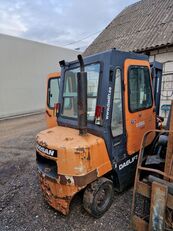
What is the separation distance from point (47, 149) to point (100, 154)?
0.71m

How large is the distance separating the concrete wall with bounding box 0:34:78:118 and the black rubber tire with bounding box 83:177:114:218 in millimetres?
10391

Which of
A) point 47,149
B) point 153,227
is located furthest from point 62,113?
point 153,227

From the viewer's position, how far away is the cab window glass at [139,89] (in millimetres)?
2904

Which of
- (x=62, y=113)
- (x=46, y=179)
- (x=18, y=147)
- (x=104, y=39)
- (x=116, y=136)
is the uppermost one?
(x=104, y=39)

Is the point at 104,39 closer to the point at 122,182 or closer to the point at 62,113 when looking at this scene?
the point at 62,113

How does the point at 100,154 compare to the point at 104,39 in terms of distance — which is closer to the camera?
the point at 100,154

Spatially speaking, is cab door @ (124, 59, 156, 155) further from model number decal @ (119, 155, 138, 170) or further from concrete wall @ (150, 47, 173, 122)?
concrete wall @ (150, 47, 173, 122)

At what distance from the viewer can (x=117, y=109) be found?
9.00 ft

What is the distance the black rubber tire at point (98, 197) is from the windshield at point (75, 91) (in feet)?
3.03

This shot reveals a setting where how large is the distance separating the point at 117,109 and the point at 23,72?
37.5ft

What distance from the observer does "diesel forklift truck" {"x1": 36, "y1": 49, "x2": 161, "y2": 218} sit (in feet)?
7.93

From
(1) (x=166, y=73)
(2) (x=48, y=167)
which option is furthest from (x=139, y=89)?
(1) (x=166, y=73)

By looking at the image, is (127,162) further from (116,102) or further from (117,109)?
(116,102)

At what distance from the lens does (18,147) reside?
6090 mm
